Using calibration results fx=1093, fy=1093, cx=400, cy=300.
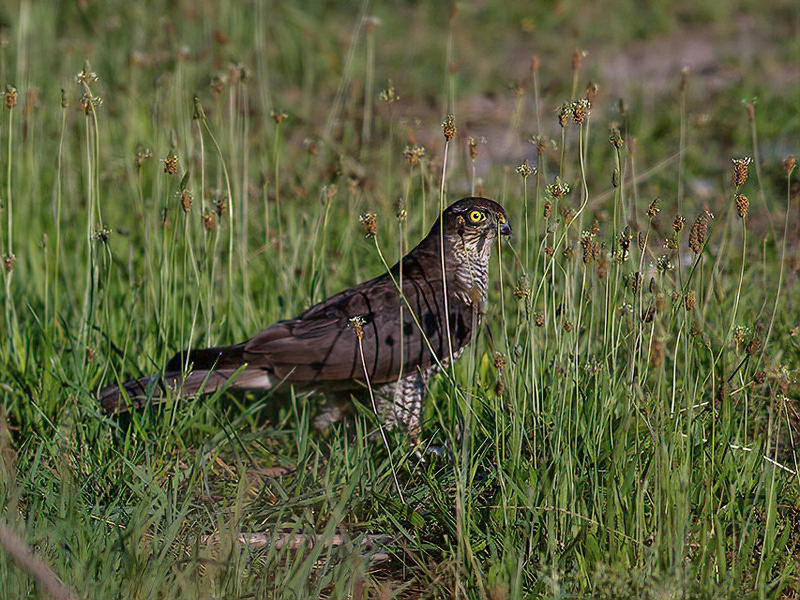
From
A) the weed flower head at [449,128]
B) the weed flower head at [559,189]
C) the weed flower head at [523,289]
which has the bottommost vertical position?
the weed flower head at [523,289]

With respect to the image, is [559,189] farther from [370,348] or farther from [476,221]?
[370,348]

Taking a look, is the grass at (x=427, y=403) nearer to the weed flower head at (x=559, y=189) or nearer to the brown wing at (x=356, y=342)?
the weed flower head at (x=559, y=189)

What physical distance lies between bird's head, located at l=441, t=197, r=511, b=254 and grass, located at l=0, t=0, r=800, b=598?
0.11m

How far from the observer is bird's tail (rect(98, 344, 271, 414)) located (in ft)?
12.2

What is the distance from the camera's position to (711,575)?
9.26 ft

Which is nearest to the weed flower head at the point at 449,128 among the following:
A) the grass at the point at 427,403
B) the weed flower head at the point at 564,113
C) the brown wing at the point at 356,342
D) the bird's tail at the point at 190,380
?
the grass at the point at 427,403

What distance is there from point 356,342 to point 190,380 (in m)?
0.61

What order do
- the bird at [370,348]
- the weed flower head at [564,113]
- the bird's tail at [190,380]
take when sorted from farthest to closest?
1. the bird at [370,348]
2. the bird's tail at [190,380]
3. the weed flower head at [564,113]

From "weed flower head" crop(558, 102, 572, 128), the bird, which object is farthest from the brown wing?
"weed flower head" crop(558, 102, 572, 128)

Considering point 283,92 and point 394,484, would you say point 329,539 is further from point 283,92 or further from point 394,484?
point 283,92

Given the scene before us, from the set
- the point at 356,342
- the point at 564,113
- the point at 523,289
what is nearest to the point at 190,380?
the point at 356,342

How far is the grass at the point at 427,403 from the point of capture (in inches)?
115

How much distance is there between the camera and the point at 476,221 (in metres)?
4.04

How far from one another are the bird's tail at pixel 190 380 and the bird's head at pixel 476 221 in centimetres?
90
